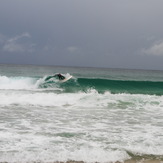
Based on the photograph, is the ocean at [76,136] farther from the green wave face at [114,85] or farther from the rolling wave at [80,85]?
the green wave face at [114,85]

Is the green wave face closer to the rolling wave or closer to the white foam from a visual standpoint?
the rolling wave

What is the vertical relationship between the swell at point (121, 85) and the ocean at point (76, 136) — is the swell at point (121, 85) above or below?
above

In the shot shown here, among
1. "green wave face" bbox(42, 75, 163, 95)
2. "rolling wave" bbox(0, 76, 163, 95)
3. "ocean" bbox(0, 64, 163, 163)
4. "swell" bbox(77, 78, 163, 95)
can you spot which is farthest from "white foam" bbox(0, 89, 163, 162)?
"swell" bbox(77, 78, 163, 95)

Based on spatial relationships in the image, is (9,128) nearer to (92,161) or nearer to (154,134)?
(92,161)

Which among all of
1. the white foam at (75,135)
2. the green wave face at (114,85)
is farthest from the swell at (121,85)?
the white foam at (75,135)

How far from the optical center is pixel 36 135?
7.43m

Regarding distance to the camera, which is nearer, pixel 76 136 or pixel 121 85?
pixel 76 136

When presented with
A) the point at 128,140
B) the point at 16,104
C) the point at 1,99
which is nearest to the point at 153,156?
the point at 128,140

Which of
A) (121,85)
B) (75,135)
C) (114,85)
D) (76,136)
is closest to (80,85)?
(114,85)

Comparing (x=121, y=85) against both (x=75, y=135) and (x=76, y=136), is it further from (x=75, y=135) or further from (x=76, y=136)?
(x=76, y=136)

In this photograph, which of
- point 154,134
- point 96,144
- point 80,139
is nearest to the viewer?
point 96,144

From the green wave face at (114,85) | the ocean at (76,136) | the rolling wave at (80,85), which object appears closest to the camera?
the ocean at (76,136)

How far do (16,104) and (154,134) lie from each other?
7696 millimetres

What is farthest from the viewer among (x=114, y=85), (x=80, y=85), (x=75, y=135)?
(x=114, y=85)
